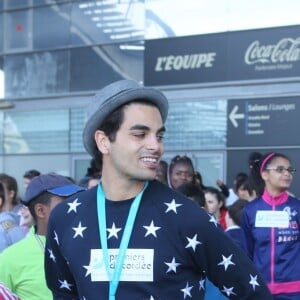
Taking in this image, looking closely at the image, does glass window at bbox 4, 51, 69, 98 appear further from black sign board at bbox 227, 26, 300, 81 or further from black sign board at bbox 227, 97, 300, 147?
black sign board at bbox 227, 97, 300, 147

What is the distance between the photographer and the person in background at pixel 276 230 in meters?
6.00

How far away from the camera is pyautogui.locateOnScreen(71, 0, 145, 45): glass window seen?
48.2 ft

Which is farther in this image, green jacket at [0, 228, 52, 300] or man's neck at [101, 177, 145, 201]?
green jacket at [0, 228, 52, 300]

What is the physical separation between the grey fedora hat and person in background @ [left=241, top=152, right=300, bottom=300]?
11.7 ft

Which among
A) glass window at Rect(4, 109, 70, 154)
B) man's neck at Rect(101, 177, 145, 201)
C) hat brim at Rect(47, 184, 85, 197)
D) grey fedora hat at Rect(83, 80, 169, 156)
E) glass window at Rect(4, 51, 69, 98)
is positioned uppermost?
glass window at Rect(4, 51, 69, 98)

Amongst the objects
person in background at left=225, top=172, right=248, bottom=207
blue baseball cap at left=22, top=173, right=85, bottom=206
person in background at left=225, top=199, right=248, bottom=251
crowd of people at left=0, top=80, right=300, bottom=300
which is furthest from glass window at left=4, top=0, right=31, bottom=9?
crowd of people at left=0, top=80, right=300, bottom=300

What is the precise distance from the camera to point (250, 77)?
43.7ft

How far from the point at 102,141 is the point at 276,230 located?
3.66 m

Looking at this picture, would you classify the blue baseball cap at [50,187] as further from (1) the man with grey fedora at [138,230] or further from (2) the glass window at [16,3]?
(2) the glass window at [16,3]

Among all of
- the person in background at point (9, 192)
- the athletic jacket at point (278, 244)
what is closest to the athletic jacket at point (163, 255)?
the athletic jacket at point (278, 244)

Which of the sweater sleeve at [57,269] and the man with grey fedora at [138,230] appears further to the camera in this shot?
the sweater sleeve at [57,269]

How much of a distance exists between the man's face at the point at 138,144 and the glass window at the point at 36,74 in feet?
43.4

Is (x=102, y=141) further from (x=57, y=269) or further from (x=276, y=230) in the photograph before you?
(x=276, y=230)

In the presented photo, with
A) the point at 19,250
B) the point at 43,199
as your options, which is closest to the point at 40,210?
the point at 43,199
